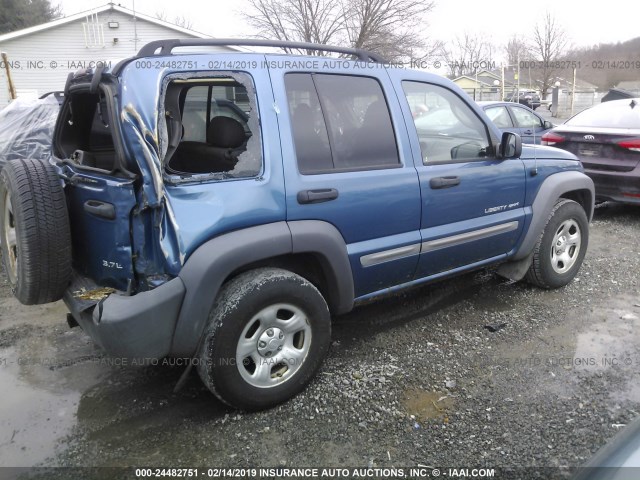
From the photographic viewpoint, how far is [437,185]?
3248mm

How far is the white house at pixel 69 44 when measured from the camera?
63.9 feet

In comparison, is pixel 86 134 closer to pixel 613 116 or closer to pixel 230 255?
pixel 230 255

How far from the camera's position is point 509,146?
360 cm

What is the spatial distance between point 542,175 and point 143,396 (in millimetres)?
3380

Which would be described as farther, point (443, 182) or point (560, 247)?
point (560, 247)

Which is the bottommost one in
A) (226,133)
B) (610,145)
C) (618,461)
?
(618,461)

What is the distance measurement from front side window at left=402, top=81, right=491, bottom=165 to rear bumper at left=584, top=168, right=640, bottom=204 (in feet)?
12.2

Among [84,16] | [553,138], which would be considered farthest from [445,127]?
[84,16]

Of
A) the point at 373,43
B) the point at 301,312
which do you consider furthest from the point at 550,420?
the point at 373,43

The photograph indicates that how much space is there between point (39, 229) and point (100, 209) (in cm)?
32

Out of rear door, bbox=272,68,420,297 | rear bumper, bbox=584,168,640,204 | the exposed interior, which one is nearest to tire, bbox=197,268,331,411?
rear door, bbox=272,68,420,297

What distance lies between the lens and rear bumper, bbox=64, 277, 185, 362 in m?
2.30

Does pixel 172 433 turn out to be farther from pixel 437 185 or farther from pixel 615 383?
pixel 615 383

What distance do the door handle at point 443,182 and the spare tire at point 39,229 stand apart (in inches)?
85.9
